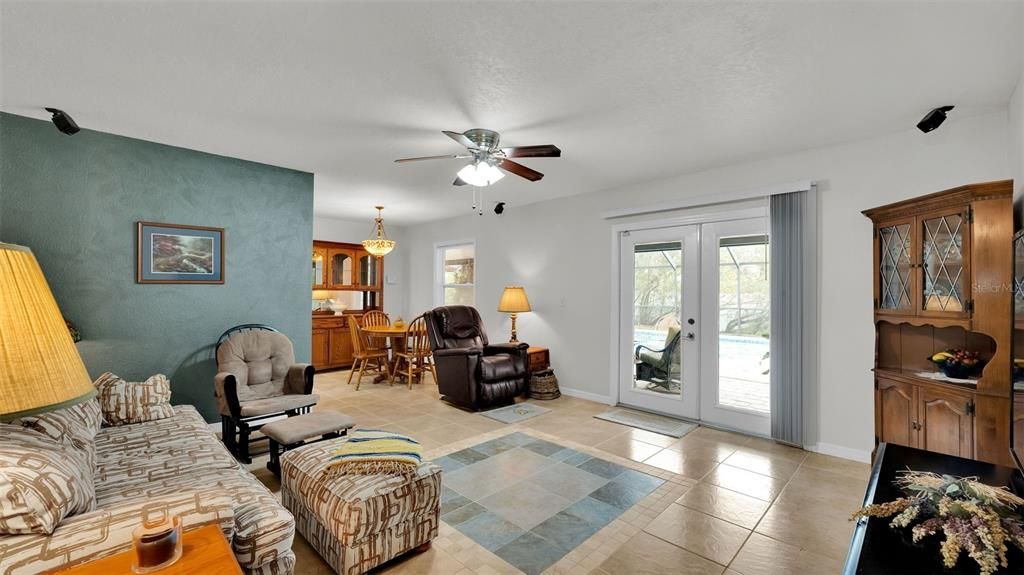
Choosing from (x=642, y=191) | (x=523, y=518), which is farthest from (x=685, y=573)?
(x=642, y=191)

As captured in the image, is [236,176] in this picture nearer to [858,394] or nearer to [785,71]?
[785,71]

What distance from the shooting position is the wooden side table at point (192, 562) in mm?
1145

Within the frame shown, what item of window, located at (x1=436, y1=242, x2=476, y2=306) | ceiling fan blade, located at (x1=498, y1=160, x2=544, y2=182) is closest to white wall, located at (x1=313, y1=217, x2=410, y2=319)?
window, located at (x1=436, y1=242, x2=476, y2=306)

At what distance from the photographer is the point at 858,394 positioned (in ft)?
11.1

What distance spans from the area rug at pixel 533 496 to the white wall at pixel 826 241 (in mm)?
1741

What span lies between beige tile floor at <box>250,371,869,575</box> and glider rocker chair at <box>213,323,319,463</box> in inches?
13.8

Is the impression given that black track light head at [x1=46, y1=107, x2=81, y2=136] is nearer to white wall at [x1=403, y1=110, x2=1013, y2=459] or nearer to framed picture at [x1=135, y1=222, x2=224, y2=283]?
framed picture at [x1=135, y1=222, x2=224, y2=283]

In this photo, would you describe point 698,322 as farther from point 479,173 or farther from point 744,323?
point 479,173

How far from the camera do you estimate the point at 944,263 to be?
2643mm

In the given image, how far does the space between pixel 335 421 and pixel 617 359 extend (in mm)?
3127

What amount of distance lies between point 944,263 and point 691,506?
215 cm

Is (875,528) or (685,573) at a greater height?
(875,528)

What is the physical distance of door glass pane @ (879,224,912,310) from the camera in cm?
288

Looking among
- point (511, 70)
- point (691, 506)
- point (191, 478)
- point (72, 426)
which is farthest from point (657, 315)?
point (72, 426)
